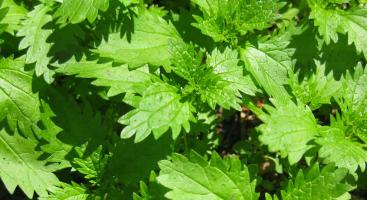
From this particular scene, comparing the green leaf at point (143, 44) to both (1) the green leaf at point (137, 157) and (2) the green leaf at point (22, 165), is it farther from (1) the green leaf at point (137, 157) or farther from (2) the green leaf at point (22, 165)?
(2) the green leaf at point (22, 165)

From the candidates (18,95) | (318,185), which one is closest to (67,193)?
(18,95)

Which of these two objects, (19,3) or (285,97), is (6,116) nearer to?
(19,3)

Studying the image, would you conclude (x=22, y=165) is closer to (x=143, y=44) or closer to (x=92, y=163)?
(x=92, y=163)

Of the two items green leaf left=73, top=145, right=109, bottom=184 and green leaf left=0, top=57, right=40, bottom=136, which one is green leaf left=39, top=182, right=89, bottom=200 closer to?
green leaf left=73, top=145, right=109, bottom=184

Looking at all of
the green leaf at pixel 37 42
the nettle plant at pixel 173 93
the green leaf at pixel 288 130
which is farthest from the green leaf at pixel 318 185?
the green leaf at pixel 37 42

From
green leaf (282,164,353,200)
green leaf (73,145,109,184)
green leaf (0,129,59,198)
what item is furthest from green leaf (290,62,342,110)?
green leaf (0,129,59,198)

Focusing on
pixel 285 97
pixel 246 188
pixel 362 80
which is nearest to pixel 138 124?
pixel 246 188
